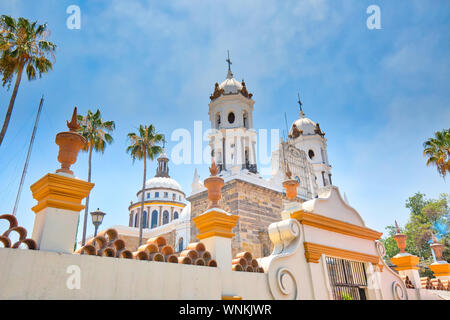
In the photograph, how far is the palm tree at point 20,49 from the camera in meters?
14.2

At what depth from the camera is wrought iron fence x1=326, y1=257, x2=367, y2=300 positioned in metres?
7.64

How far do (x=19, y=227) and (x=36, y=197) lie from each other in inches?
26.2

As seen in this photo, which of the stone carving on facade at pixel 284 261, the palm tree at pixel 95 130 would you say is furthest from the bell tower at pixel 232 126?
the stone carving on facade at pixel 284 261

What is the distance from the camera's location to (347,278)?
26.6ft

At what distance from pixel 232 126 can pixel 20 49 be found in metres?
13.0

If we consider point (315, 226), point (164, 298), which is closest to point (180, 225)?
point (315, 226)

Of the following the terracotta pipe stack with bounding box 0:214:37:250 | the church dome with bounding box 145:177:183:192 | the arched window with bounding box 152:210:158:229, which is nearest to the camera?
the terracotta pipe stack with bounding box 0:214:37:250

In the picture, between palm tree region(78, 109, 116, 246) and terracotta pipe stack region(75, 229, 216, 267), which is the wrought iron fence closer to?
terracotta pipe stack region(75, 229, 216, 267)

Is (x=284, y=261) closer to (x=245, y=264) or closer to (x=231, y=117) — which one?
(x=245, y=264)

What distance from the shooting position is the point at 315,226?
768 centimetres

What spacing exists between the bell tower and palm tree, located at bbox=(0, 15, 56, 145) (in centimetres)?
Answer: 1122

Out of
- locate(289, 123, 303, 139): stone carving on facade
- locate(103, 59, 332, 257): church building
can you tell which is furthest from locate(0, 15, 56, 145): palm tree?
locate(289, 123, 303, 139): stone carving on facade

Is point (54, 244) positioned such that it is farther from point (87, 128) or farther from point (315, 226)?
point (87, 128)

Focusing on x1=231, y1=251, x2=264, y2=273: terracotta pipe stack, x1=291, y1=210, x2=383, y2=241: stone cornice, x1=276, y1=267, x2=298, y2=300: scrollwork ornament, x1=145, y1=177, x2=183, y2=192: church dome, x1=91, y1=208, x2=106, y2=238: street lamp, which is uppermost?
x1=145, y1=177, x2=183, y2=192: church dome
